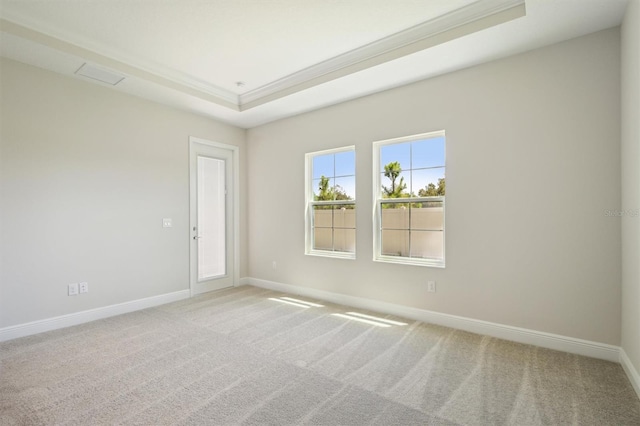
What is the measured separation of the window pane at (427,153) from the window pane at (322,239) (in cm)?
158

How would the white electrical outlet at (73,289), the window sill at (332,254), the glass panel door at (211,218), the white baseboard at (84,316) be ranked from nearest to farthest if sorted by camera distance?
the white baseboard at (84,316)
the white electrical outlet at (73,289)
the window sill at (332,254)
the glass panel door at (211,218)

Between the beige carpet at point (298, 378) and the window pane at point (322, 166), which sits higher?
the window pane at point (322, 166)

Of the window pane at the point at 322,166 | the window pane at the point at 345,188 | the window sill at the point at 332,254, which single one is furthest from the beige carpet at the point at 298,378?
the window pane at the point at 322,166

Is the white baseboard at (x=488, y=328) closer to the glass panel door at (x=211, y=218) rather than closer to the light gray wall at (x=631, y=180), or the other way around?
the light gray wall at (x=631, y=180)

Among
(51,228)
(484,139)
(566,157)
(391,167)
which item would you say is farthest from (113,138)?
(566,157)

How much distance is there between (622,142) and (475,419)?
95.2 inches

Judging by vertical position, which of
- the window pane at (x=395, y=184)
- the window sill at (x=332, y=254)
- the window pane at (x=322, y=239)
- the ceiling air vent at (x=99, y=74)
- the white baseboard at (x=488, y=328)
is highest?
the ceiling air vent at (x=99, y=74)

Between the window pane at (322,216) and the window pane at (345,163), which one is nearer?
the window pane at (345,163)

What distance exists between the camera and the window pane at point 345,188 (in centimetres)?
430

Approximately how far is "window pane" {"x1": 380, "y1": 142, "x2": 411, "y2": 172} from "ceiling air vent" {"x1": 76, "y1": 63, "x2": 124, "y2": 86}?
318 cm

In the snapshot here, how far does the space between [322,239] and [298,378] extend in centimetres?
246

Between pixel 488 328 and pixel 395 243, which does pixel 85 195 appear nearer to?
pixel 395 243

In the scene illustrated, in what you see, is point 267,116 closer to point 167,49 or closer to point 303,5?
point 167,49

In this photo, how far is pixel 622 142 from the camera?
2.47 m
